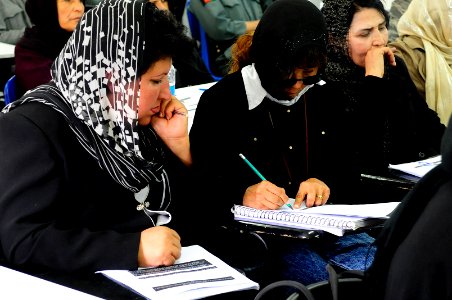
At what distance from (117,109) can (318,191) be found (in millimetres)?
680

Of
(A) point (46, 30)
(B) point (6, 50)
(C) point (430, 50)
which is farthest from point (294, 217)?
(B) point (6, 50)

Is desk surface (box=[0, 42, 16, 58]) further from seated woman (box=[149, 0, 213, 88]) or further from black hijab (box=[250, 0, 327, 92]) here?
black hijab (box=[250, 0, 327, 92])

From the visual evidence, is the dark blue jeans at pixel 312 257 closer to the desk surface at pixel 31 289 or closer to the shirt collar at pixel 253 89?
the shirt collar at pixel 253 89

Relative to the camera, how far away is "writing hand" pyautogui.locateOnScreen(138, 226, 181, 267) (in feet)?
4.81

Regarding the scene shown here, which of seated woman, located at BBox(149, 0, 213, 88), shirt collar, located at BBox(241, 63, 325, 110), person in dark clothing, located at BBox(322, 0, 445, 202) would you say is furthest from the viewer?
seated woman, located at BBox(149, 0, 213, 88)

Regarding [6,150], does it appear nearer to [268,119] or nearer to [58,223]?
[58,223]

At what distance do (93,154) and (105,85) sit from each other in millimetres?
170

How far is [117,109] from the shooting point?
1.60 metres

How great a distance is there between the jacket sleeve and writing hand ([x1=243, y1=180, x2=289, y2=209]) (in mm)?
500

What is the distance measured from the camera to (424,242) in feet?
3.27

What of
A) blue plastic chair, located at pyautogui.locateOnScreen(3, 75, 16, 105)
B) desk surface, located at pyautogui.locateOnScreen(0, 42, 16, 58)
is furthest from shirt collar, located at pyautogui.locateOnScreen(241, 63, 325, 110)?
desk surface, located at pyautogui.locateOnScreen(0, 42, 16, 58)

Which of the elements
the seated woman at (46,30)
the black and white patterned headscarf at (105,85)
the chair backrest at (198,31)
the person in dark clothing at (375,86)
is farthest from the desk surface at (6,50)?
the black and white patterned headscarf at (105,85)

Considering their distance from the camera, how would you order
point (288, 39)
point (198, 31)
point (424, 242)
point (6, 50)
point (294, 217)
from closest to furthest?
point (424, 242)
point (294, 217)
point (288, 39)
point (6, 50)
point (198, 31)

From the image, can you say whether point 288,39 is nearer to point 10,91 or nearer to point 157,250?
point 157,250
